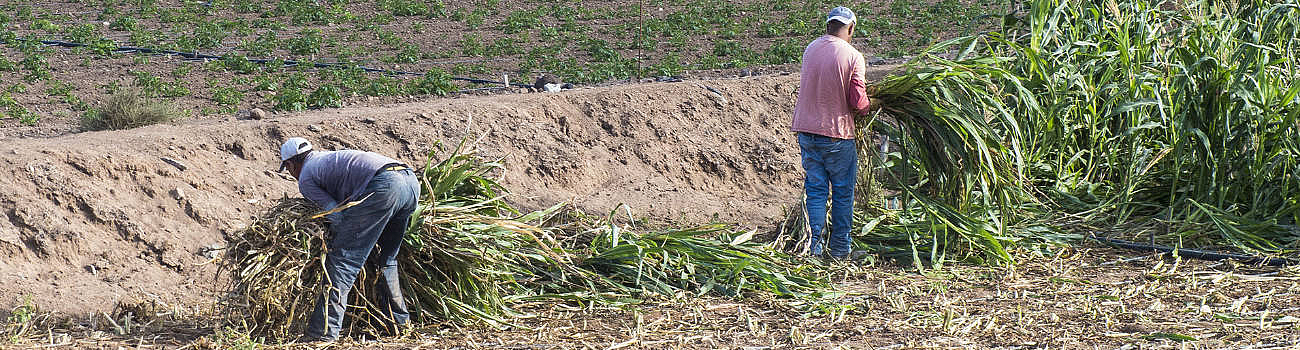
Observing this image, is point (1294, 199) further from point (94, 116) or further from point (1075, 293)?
point (94, 116)

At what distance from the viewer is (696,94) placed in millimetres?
9266

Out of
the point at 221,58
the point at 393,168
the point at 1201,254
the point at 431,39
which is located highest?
the point at 393,168

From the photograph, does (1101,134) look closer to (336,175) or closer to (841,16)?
(841,16)

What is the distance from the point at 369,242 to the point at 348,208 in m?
0.16

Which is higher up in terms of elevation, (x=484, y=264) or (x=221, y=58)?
(x=484, y=264)

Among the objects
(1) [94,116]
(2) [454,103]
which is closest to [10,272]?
(1) [94,116]

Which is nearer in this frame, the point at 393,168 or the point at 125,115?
the point at 393,168

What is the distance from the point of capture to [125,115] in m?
7.93

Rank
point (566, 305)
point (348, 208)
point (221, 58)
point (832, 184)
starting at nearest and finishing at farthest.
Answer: point (348, 208) → point (566, 305) → point (832, 184) → point (221, 58)

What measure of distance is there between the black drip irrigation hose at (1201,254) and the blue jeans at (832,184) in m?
1.48

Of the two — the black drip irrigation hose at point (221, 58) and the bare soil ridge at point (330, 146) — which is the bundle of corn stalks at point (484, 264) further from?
the black drip irrigation hose at point (221, 58)

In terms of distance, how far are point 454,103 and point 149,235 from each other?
8.94ft

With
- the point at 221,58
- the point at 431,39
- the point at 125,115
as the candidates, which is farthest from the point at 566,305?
the point at 431,39

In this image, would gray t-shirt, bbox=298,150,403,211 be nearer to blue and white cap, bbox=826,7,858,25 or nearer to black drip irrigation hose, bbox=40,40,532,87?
blue and white cap, bbox=826,7,858,25
